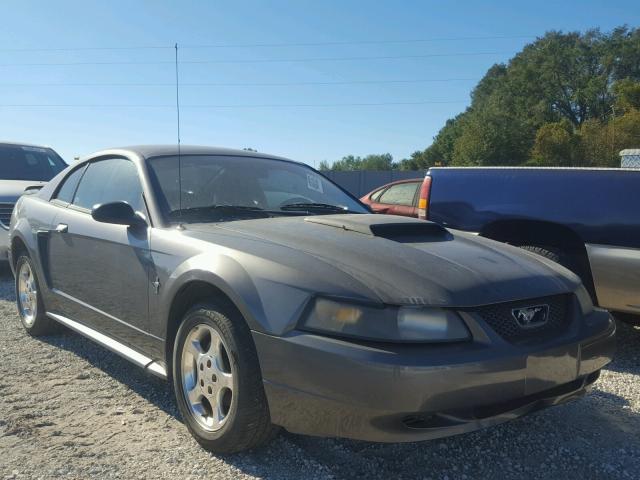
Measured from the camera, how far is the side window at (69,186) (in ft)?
14.2

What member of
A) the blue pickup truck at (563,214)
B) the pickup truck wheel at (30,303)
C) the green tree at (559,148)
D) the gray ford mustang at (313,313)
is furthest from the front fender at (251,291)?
the green tree at (559,148)

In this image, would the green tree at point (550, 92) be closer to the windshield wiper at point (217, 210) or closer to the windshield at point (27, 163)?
the windshield at point (27, 163)

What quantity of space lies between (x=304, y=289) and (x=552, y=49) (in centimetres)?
6689

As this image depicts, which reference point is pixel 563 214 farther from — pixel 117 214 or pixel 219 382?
pixel 117 214

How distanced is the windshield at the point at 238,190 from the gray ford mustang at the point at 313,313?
1 cm

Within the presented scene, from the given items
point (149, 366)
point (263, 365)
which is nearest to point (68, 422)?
point (149, 366)

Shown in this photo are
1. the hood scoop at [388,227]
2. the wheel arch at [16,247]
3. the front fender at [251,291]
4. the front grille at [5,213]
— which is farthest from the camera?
the front grille at [5,213]

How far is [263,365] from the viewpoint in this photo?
2438mm

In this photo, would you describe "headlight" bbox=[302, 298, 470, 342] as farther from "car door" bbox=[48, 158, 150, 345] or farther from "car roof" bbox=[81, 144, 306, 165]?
"car roof" bbox=[81, 144, 306, 165]

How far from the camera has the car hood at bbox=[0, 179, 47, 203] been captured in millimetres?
7273

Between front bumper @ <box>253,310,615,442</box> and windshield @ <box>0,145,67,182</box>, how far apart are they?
7312 mm

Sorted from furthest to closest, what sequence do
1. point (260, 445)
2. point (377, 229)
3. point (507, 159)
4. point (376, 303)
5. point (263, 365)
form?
point (507, 159)
point (377, 229)
point (260, 445)
point (263, 365)
point (376, 303)

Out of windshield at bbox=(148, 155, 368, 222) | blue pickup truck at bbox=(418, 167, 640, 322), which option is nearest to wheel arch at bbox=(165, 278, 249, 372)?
windshield at bbox=(148, 155, 368, 222)

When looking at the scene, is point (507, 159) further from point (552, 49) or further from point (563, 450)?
point (563, 450)
